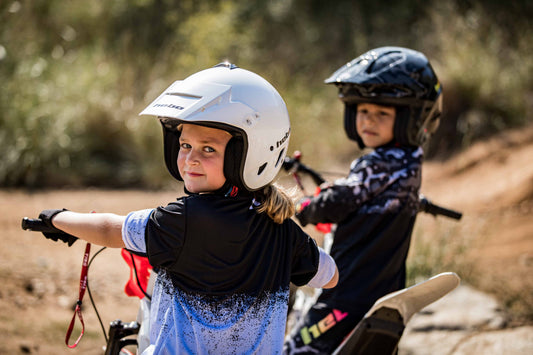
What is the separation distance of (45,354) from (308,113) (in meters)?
7.20

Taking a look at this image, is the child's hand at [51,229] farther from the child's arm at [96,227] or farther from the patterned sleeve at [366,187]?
the patterned sleeve at [366,187]

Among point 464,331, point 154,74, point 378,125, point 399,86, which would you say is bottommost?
point 464,331

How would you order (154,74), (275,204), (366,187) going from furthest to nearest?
(154,74), (366,187), (275,204)

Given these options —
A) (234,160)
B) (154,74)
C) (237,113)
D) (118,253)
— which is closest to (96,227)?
(234,160)

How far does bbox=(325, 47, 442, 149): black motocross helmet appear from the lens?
3443 millimetres

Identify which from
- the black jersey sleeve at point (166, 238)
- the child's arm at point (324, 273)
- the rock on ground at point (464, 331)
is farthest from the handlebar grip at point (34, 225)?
the rock on ground at point (464, 331)

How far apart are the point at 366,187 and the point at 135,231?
1.54 meters

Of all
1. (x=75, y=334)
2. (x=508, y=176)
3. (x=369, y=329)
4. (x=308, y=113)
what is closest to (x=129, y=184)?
(x=308, y=113)

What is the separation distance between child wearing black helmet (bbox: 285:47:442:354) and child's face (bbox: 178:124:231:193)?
1084mm

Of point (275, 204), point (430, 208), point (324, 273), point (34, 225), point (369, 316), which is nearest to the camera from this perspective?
point (34, 225)

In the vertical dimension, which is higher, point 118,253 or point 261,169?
point 261,169

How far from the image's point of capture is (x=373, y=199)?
3.38m

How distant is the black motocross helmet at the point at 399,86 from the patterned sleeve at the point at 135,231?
1669mm

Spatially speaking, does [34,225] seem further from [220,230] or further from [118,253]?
[118,253]
